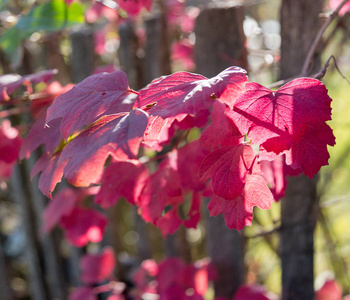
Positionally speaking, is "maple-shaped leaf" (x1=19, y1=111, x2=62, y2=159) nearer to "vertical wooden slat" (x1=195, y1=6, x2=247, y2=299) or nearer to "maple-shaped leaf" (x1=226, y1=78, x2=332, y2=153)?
"maple-shaped leaf" (x1=226, y1=78, x2=332, y2=153)

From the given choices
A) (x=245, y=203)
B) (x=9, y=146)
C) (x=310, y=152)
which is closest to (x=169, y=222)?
(x=245, y=203)

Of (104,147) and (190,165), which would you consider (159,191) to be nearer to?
(190,165)

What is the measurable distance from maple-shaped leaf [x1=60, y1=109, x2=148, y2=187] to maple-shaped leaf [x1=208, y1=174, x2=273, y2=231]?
219 millimetres

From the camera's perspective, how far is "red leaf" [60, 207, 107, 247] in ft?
4.83

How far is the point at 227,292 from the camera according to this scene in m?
1.49

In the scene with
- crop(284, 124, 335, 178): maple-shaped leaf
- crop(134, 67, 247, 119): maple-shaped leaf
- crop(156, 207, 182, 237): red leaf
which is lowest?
crop(156, 207, 182, 237): red leaf

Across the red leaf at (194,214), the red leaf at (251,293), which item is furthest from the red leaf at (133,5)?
the red leaf at (251,293)

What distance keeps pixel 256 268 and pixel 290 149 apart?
6.57 feet

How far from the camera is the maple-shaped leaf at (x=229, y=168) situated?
67cm

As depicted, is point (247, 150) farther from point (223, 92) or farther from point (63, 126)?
point (63, 126)

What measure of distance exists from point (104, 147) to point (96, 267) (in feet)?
3.98

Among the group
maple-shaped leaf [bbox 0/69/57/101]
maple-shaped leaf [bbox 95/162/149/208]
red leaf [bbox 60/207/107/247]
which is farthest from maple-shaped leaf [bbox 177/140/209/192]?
red leaf [bbox 60/207/107/247]

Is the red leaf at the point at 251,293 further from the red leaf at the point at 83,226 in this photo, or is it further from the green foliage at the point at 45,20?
the green foliage at the point at 45,20

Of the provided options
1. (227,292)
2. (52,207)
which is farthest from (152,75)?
(227,292)
